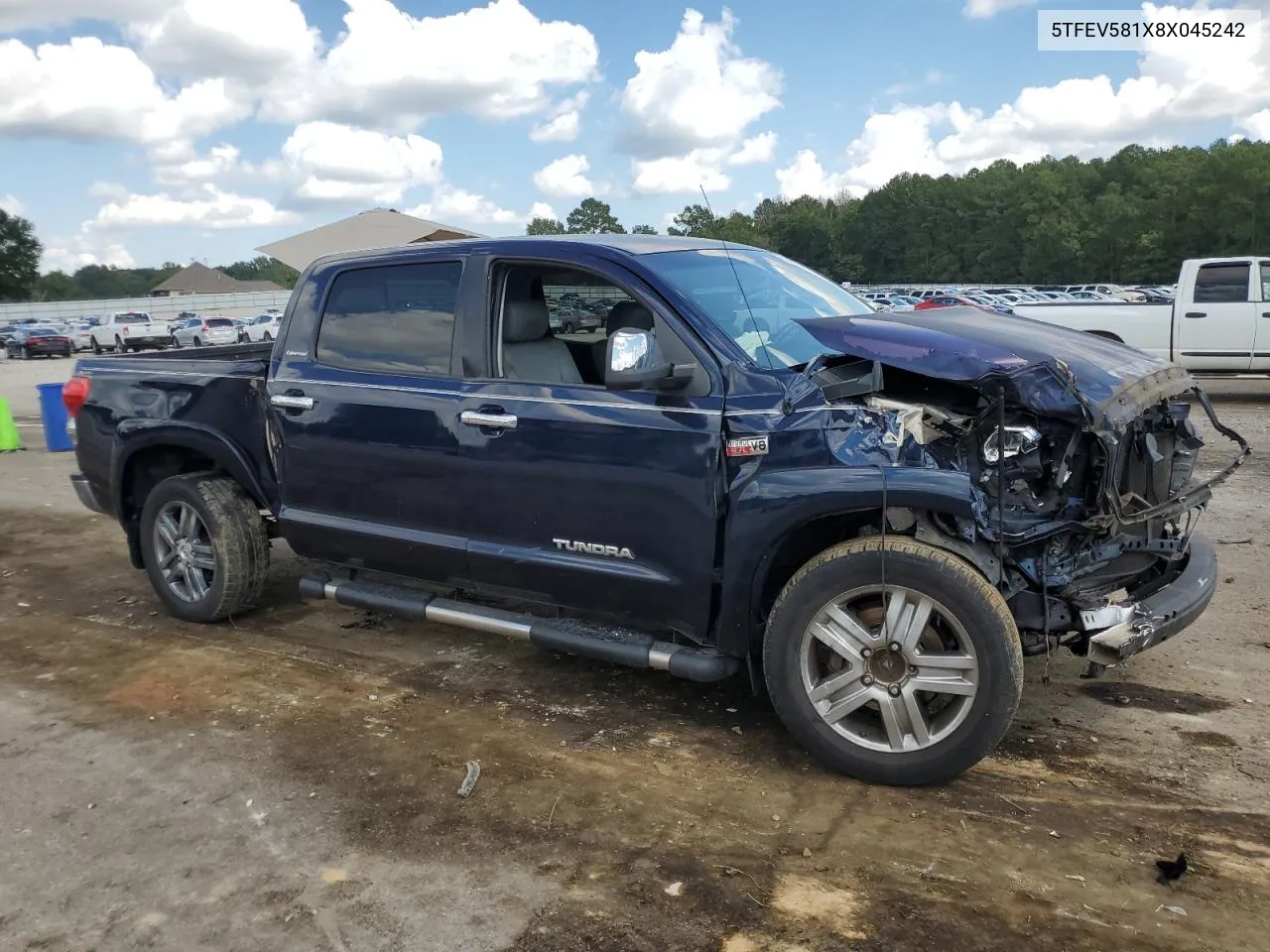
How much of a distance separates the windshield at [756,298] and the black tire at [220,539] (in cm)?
271

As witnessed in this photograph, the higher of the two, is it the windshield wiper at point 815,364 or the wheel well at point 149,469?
the windshield wiper at point 815,364

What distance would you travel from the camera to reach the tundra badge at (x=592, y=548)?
3.96 meters

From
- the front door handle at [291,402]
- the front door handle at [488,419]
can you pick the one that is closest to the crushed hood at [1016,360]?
the front door handle at [488,419]

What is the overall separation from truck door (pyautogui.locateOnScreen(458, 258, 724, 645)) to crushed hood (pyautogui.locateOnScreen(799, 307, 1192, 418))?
573 mm

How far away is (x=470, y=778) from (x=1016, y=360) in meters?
2.41

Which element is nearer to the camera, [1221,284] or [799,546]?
[799,546]

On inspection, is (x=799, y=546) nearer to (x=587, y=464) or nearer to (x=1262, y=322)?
(x=587, y=464)

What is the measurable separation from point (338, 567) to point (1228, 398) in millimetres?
12744

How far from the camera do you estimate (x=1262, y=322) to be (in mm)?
12773

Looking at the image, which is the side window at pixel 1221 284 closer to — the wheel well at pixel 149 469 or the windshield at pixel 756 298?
the windshield at pixel 756 298

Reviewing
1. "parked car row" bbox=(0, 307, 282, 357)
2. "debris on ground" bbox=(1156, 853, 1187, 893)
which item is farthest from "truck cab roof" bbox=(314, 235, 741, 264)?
"parked car row" bbox=(0, 307, 282, 357)

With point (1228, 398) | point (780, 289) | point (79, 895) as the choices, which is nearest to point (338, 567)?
point (79, 895)

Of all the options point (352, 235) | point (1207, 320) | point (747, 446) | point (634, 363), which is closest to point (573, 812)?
point (747, 446)

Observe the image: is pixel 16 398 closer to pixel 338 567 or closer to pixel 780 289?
pixel 338 567
